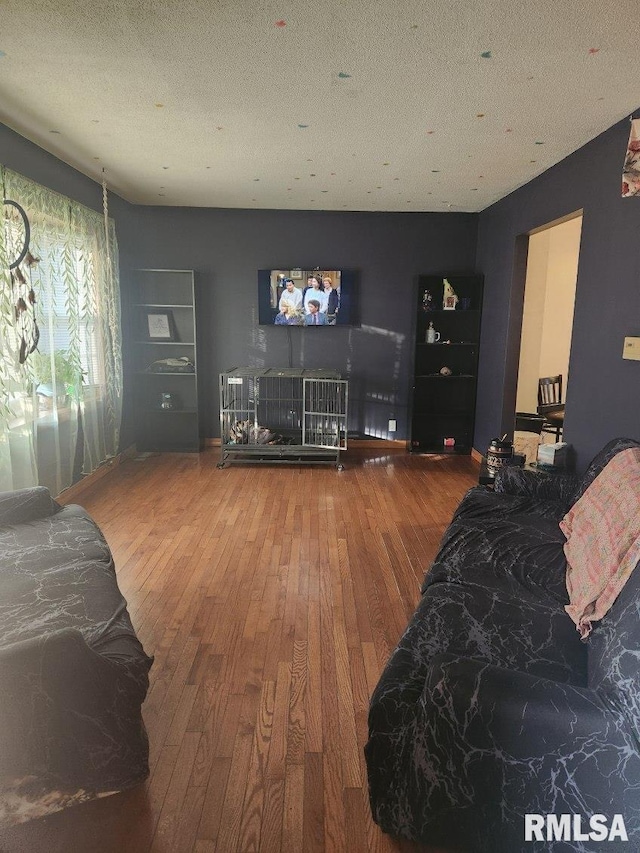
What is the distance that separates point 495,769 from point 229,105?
3.11 metres

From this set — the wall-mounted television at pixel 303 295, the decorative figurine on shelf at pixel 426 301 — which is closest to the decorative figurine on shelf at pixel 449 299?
the decorative figurine on shelf at pixel 426 301

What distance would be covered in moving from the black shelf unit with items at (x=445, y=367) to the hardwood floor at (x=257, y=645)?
3.94 feet

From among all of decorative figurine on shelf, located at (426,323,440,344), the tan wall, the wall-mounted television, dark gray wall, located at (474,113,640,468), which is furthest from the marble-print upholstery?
the tan wall

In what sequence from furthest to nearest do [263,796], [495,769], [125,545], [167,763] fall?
[125,545], [167,763], [263,796], [495,769]

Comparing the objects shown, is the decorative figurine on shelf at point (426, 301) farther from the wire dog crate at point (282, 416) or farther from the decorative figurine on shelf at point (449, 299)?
the wire dog crate at point (282, 416)

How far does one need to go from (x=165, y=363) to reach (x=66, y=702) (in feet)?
15.1

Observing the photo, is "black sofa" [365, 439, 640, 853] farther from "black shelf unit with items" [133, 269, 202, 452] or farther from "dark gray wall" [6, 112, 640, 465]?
"black shelf unit with items" [133, 269, 202, 452]

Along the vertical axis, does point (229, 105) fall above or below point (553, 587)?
above

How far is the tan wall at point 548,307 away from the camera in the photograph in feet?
18.7

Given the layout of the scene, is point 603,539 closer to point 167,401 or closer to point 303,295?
point 303,295

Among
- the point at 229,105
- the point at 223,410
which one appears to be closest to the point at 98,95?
the point at 229,105

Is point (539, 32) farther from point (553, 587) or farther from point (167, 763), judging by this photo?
point (167, 763)

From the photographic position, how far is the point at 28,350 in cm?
352

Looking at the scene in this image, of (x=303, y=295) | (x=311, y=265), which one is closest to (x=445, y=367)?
(x=303, y=295)
